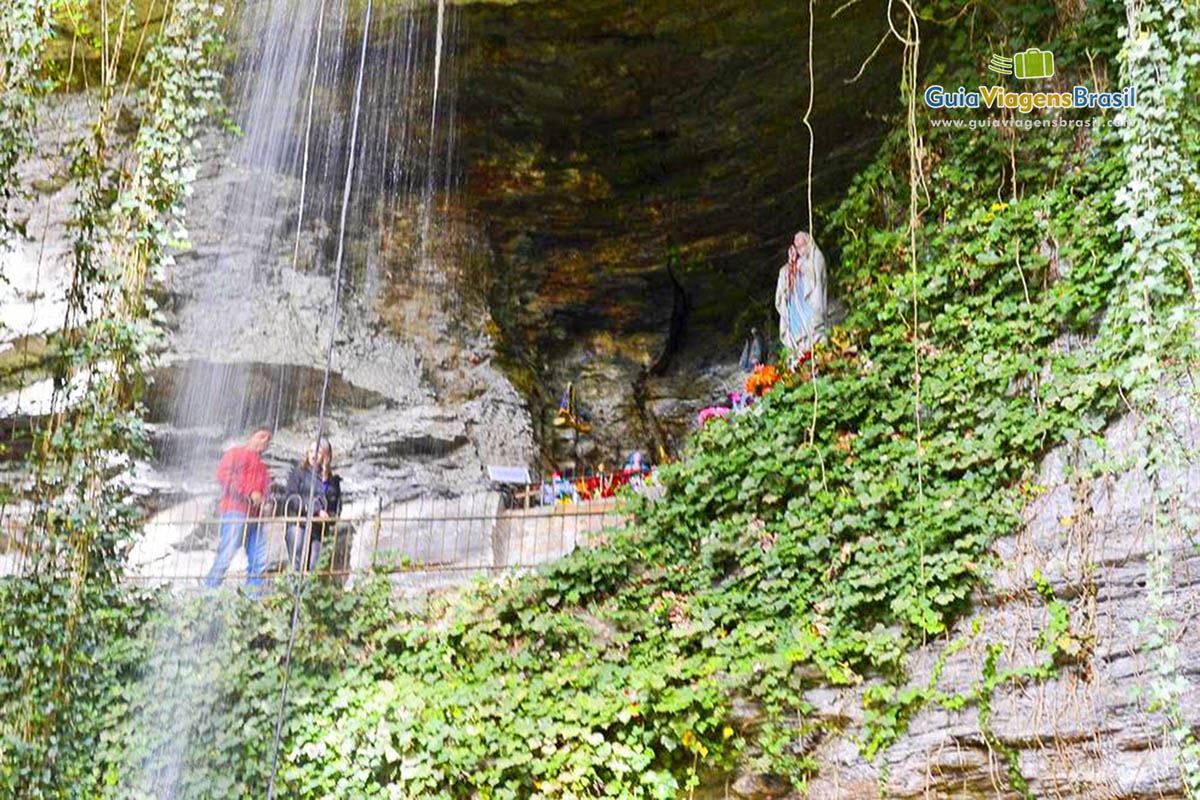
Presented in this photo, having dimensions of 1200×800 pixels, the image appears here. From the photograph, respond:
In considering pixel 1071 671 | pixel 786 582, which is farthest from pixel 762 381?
pixel 1071 671

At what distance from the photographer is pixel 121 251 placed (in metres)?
6.49

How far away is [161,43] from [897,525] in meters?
5.42

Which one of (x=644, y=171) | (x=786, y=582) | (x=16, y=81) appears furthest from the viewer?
(x=644, y=171)

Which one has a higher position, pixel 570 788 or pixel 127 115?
pixel 127 115

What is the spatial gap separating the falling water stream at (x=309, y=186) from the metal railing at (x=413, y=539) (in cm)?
160

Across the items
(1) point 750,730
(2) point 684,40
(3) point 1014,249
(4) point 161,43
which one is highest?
(2) point 684,40

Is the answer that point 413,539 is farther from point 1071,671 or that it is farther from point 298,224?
point 1071,671

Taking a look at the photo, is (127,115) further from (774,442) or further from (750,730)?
(750,730)

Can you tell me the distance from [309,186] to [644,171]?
3.42 metres

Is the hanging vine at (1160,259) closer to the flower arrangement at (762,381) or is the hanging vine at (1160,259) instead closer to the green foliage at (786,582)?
the green foliage at (786,582)

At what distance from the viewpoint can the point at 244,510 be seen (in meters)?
8.33

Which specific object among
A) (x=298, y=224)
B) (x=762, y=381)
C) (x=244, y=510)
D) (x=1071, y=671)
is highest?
(x=298, y=224)

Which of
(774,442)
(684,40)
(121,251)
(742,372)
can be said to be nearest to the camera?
(121,251)

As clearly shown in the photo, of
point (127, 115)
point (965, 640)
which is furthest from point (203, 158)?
point (965, 640)
